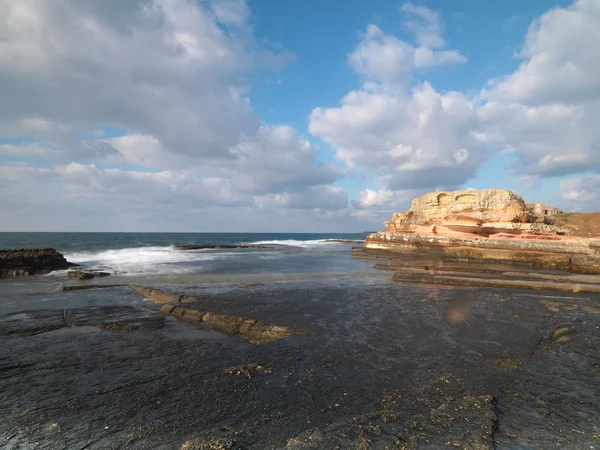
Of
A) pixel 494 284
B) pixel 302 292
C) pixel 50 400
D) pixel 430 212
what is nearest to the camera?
pixel 50 400

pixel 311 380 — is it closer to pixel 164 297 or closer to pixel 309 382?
pixel 309 382

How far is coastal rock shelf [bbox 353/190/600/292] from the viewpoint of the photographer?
73.4ft

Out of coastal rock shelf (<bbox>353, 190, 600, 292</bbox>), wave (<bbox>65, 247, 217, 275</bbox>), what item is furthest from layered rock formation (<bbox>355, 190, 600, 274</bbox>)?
wave (<bbox>65, 247, 217, 275</bbox>)

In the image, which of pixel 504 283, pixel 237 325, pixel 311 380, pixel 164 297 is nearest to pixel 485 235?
pixel 504 283

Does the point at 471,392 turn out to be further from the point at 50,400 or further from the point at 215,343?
the point at 50,400

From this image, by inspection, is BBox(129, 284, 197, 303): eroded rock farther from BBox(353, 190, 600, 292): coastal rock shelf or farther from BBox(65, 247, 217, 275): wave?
BBox(353, 190, 600, 292): coastal rock shelf

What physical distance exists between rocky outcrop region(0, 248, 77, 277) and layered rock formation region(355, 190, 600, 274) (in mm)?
27335

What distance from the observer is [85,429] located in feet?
12.1

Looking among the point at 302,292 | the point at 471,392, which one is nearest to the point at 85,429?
the point at 471,392

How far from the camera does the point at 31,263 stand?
21.9 metres

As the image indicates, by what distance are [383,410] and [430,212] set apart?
34.9 m

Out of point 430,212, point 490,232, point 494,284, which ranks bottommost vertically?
point 494,284

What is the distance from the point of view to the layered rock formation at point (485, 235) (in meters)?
23.0

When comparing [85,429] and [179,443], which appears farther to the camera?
[85,429]
